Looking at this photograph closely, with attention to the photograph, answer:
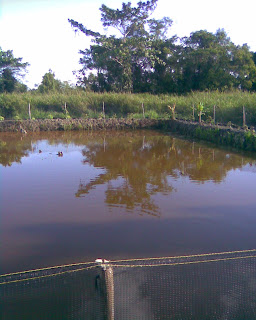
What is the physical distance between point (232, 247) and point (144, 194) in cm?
276

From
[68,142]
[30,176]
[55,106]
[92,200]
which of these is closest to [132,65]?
[55,106]

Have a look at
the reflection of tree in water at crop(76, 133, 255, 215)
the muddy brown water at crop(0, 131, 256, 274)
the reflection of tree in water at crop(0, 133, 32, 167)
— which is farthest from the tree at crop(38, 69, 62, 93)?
the muddy brown water at crop(0, 131, 256, 274)

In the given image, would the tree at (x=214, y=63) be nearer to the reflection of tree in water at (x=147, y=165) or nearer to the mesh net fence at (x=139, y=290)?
the reflection of tree in water at (x=147, y=165)

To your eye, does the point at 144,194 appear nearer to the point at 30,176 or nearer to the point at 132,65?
the point at 30,176

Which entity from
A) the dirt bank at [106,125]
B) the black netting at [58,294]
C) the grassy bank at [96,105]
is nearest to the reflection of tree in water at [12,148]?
the dirt bank at [106,125]

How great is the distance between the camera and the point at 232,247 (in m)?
4.69

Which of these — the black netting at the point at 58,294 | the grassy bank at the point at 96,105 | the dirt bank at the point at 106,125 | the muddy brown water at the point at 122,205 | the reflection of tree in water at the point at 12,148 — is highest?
the grassy bank at the point at 96,105

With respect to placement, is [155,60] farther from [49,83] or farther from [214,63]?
[49,83]

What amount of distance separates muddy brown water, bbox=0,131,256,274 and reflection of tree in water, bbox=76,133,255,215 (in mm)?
26

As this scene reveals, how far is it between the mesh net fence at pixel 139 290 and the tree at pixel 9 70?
28.5 m

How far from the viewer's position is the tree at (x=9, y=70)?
28.7m

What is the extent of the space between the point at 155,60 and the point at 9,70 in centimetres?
1250

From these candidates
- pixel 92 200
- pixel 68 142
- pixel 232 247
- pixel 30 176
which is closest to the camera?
pixel 232 247

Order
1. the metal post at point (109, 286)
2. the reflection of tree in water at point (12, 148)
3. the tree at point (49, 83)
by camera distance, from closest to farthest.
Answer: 1. the metal post at point (109, 286)
2. the reflection of tree in water at point (12, 148)
3. the tree at point (49, 83)
